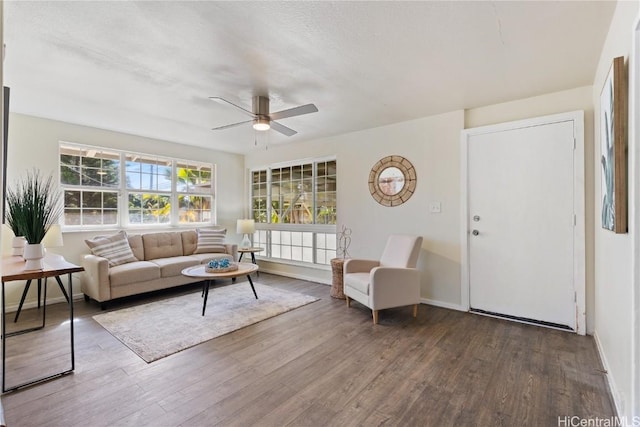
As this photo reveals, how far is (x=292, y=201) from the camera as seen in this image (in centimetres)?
534

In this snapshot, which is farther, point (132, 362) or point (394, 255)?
point (394, 255)

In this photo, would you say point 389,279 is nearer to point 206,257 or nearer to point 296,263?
point 296,263

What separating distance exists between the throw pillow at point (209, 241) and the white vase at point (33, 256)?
9.00ft

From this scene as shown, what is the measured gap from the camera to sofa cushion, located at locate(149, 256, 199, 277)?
159 inches

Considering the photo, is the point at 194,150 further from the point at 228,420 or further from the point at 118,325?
the point at 228,420

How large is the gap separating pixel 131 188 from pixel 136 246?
961 millimetres

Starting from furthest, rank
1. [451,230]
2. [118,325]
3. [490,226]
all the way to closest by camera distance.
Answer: [451,230]
[490,226]
[118,325]

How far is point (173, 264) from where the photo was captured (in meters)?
4.14

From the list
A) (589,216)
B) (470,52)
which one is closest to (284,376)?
(470,52)

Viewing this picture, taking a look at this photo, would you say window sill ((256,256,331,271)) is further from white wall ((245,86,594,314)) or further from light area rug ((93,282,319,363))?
light area rug ((93,282,319,363))

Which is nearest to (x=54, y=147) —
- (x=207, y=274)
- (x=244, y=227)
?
(x=207, y=274)

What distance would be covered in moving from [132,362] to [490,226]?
3.67m

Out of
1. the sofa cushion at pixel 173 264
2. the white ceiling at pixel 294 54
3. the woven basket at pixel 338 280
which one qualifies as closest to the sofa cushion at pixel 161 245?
the sofa cushion at pixel 173 264

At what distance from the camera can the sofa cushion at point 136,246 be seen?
4.30m
